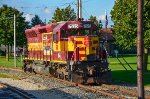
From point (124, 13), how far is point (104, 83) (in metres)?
8.92

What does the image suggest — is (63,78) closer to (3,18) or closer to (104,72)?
(104,72)

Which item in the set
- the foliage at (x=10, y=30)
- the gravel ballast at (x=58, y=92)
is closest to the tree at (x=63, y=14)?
the foliage at (x=10, y=30)

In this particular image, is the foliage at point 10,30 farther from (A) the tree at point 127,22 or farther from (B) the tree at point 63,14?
(A) the tree at point 127,22

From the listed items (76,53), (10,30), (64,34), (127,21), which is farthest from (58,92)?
(10,30)

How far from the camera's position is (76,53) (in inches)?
952

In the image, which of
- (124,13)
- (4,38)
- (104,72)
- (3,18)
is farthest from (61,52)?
(3,18)

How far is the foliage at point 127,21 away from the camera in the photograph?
99.0ft

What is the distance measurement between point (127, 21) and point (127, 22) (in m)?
0.13

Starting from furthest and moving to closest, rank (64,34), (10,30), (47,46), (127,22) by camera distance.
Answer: (10,30), (127,22), (47,46), (64,34)

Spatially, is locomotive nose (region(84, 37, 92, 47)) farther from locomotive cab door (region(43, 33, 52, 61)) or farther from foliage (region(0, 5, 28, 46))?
foliage (region(0, 5, 28, 46))

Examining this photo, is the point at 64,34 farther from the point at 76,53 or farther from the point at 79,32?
the point at 76,53

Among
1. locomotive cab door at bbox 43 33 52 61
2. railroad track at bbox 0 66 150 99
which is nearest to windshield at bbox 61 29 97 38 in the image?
locomotive cab door at bbox 43 33 52 61

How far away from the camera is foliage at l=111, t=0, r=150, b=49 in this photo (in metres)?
30.2

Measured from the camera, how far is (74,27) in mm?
25109
